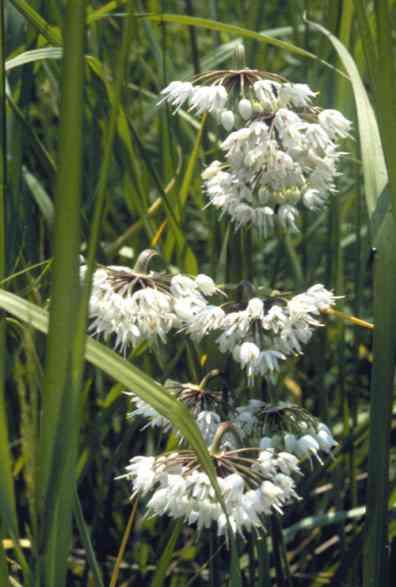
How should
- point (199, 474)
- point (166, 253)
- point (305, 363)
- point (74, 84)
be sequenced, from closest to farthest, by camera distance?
point (74, 84)
point (199, 474)
point (166, 253)
point (305, 363)

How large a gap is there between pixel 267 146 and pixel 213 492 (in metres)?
0.54

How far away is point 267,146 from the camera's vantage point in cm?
158

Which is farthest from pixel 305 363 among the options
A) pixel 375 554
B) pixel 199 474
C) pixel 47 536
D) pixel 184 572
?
pixel 47 536

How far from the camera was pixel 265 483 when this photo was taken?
154 cm

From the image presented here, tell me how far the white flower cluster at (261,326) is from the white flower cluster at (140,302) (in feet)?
0.12

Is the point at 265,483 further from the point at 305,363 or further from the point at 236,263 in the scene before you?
the point at 305,363

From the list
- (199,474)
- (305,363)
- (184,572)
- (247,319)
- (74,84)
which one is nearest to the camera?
(74,84)

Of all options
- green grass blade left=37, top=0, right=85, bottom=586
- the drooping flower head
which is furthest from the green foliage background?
the drooping flower head

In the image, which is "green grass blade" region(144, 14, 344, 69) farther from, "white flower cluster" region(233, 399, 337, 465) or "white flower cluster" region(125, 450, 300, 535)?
"white flower cluster" region(125, 450, 300, 535)

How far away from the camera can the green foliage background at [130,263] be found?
132cm

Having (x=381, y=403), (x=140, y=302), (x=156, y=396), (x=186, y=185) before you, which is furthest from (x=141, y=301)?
(x=186, y=185)

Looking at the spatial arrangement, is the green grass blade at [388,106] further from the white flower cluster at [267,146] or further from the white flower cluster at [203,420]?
the white flower cluster at [203,420]

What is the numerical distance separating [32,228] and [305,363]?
37.0 inches

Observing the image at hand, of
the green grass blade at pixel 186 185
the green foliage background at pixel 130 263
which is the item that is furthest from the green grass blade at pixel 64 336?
the green grass blade at pixel 186 185
